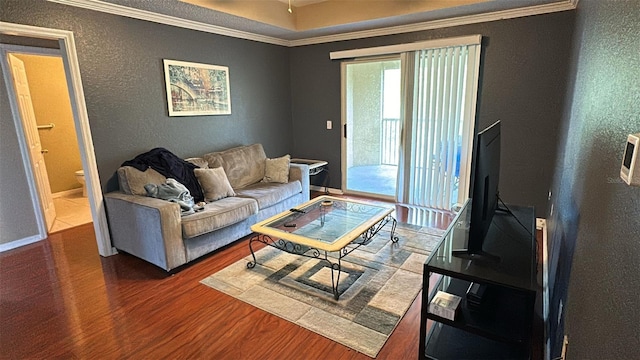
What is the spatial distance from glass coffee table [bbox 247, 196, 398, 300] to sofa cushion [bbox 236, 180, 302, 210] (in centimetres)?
59

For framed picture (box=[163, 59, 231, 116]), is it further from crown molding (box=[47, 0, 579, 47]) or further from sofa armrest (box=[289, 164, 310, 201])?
sofa armrest (box=[289, 164, 310, 201])

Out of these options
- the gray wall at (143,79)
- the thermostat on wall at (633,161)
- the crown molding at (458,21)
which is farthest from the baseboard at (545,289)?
the gray wall at (143,79)

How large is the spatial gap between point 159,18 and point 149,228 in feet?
7.31

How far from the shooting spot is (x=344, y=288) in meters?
2.56

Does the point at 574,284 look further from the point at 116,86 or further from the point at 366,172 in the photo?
the point at 366,172

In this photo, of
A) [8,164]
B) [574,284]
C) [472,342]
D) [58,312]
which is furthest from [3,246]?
[574,284]

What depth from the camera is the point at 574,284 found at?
147 cm

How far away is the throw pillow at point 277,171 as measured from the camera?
4.28m

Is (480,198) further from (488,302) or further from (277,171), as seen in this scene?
(277,171)

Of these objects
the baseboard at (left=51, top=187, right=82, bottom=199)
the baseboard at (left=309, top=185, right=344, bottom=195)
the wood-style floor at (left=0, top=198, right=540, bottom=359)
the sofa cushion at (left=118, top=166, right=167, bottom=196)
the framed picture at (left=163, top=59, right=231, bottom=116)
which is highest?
the framed picture at (left=163, top=59, right=231, bottom=116)

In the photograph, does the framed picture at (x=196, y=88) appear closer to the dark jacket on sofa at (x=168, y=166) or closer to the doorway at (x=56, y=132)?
the dark jacket on sofa at (x=168, y=166)

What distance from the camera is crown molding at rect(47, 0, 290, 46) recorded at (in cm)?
294

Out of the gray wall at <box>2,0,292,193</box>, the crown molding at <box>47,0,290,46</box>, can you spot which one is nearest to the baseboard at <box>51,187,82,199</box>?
the gray wall at <box>2,0,292,193</box>

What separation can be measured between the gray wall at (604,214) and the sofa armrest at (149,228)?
105 inches
